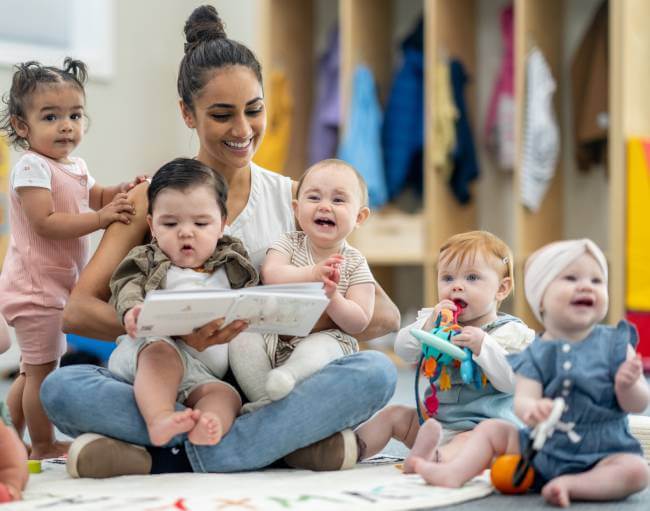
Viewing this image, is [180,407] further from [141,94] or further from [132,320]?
[141,94]

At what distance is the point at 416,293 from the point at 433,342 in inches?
127

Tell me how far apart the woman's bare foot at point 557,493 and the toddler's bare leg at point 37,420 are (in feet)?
3.46

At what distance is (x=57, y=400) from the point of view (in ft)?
6.28

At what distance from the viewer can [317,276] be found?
6.48 ft

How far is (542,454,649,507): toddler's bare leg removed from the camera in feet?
5.40

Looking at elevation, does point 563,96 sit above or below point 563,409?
above

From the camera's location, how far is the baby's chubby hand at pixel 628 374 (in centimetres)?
164

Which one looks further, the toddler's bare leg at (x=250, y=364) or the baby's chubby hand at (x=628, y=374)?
the toddler's bare leg at (x=250, y=364)

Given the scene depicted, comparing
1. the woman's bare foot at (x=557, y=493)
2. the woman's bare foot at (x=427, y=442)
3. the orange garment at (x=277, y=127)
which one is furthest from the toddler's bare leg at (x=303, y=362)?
the orange garment at (x=277, y=127)

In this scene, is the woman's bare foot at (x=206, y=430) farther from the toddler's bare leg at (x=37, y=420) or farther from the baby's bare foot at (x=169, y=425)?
the toddler's bare leg at (x=37, y=420)

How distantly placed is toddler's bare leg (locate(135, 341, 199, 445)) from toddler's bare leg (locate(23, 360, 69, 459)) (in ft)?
1.26

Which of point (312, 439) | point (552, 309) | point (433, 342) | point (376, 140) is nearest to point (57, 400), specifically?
point (312, 439)

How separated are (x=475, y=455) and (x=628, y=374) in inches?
11.4

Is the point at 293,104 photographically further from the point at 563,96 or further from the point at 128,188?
the point at 128,188
